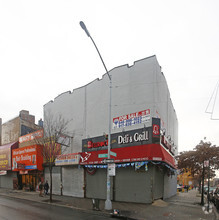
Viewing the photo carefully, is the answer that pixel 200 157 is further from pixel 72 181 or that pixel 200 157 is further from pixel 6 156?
pixel 6 156

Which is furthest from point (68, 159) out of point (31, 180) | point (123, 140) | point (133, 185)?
point (31, 180)

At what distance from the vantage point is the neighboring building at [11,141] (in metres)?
31.8

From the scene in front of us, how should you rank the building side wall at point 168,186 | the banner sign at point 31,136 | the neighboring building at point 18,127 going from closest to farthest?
the building side wall at point 168,186 → the banner sign at point 31,136 → the neighboring building at point 18,127

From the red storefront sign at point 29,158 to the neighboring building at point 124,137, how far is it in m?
3.69

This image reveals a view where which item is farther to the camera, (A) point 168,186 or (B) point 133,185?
(A) point 168,186

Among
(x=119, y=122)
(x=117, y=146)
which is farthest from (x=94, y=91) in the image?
(x=117, y=146)

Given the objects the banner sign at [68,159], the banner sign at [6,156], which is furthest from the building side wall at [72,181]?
the banner sign at [6,156]

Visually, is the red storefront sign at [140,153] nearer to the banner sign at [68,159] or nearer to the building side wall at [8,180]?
the banner sign at [68,159]

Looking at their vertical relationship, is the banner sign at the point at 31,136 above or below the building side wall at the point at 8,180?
above

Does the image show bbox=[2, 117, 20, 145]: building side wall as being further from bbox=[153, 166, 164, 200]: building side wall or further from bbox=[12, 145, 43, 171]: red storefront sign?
bbox=[153, 166, 164, 200]: building side wall

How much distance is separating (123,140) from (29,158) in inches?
590

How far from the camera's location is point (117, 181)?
59.2 ft

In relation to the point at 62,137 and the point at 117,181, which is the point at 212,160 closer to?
the point at 117,181

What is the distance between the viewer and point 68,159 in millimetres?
21391
